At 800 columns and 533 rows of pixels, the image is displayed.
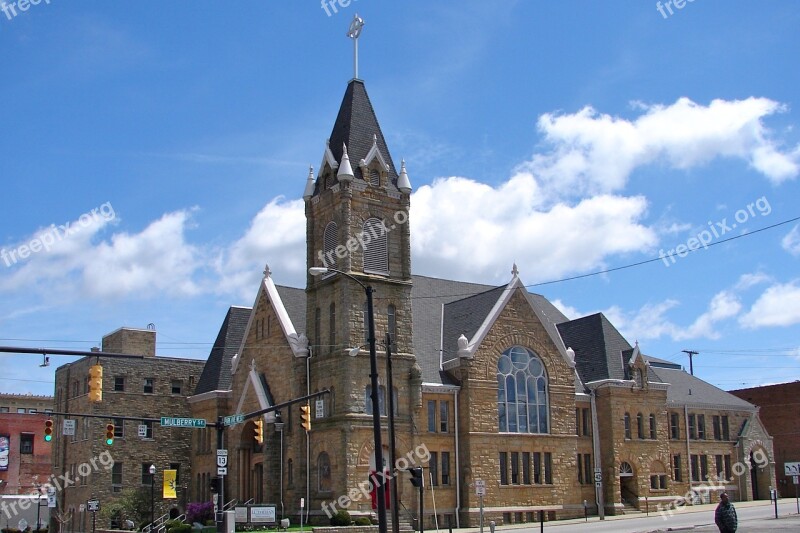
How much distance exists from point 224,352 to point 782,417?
4882cm

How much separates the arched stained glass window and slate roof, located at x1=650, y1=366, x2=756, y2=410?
1302cm

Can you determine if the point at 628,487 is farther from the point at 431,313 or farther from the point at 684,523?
the point at 431,313

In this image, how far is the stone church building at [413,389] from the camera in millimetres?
47281

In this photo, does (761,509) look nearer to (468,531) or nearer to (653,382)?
(653,382)

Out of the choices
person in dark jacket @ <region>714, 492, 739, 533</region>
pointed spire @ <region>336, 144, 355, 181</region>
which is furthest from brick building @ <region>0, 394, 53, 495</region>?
person in dark jacket @ <region>714, 492, 739, 533</region>

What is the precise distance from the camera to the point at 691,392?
6494cm

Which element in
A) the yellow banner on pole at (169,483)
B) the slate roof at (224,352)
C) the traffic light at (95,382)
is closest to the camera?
the traffic light at (95,382)

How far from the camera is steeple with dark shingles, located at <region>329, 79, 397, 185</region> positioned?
50.0m

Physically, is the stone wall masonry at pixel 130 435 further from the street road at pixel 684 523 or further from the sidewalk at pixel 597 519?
the street road at pixel 684 523

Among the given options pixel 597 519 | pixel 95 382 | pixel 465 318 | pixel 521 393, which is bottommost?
pixel 597 519

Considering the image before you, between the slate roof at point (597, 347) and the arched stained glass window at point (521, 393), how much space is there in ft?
17.5

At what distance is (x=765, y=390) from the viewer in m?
82.0

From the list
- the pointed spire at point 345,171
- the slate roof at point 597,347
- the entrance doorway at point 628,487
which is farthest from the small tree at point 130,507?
the entrance doorway at point 628,487

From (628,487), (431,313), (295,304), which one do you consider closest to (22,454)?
(295,304)
